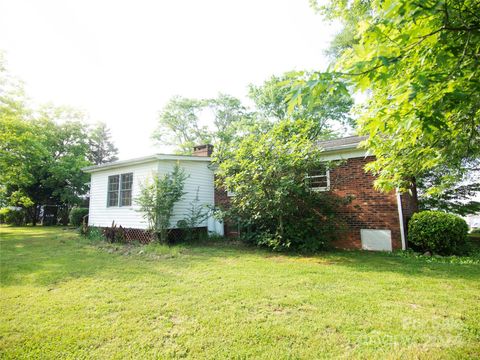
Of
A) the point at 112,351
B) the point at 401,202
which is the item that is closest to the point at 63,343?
the point at 112,351

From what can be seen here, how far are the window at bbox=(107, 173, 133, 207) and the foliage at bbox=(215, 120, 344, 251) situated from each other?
565 cm

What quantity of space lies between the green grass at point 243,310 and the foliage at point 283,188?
178cm

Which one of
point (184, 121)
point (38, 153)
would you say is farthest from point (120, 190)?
point (184, 121)

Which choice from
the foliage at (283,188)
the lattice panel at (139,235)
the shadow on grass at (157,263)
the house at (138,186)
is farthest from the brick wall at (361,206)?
the lattice panel at (139,235)

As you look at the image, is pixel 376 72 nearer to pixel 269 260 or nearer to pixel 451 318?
pixel 451 318

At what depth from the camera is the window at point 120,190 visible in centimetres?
1170

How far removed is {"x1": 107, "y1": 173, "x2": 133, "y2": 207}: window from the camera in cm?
1170

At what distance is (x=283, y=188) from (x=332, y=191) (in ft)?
7.68

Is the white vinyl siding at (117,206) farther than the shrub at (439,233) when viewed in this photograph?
Yes

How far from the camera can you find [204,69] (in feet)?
33.8

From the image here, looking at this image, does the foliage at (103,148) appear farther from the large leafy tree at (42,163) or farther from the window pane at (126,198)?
the window pane at (126,198)

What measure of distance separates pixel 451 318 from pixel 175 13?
23.4 ft

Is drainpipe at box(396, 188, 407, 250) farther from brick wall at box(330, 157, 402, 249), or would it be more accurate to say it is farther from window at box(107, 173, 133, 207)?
window at box(107, 173, 133, 207)

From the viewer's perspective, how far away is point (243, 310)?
348 centimetres
